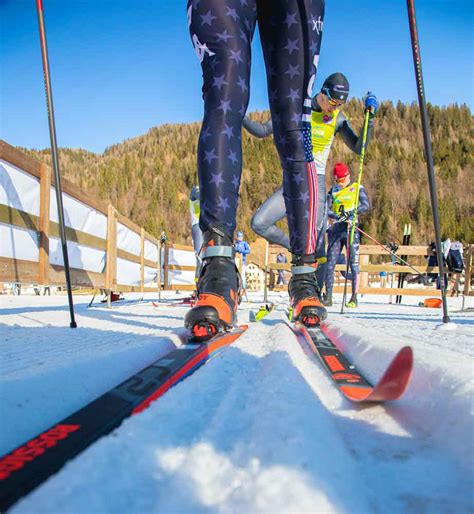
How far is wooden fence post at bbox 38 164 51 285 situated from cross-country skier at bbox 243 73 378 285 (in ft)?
5.60

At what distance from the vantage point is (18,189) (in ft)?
9.53

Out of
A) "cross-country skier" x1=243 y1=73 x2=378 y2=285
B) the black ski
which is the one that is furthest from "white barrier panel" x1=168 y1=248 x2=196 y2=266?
the black ski

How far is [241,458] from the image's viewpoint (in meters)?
0.32

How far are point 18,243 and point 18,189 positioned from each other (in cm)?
40

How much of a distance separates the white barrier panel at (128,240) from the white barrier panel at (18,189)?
2.49 metres

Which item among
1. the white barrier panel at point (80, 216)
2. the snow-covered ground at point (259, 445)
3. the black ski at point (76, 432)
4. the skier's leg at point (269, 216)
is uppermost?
the white barrier panel at point (80, 216)

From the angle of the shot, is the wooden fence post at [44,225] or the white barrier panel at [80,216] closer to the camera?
the wooden fence post at [44,225]

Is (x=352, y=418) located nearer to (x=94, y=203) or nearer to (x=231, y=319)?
(x=231, y=319)

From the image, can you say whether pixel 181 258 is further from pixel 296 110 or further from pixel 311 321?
pixel 311 321

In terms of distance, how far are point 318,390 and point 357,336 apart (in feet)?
1.31

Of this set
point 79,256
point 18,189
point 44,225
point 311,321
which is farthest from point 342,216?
point 311,321

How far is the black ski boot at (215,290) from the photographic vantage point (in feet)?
3.13

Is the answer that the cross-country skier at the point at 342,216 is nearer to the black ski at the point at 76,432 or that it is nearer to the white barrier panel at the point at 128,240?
the white barrier panel at the point at 128,240

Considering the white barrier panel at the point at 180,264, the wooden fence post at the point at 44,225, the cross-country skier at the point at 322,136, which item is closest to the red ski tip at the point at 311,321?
the cross-country skier at the point at 322,136
